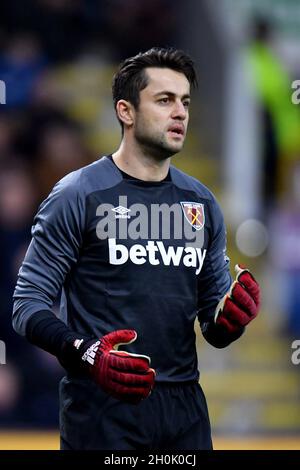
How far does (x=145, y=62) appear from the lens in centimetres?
443

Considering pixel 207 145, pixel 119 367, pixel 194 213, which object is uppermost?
pixel 207 145

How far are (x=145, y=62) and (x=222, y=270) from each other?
0.79m

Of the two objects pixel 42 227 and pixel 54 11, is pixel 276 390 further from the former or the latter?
pixel 42 227

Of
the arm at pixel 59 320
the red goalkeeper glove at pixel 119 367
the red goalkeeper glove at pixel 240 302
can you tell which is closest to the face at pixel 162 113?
the arm at pixel 59 320

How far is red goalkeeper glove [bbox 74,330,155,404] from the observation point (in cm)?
404

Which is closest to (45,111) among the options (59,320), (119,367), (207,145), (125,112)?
(207,145)

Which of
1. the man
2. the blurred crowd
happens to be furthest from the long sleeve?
the blurred crowd

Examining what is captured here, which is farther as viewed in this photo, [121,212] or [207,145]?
[207,145]

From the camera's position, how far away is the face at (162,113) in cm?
436

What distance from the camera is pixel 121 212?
4.37m

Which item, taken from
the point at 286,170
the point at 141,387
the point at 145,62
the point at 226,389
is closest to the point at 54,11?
the point at 286,170

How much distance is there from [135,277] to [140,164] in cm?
42

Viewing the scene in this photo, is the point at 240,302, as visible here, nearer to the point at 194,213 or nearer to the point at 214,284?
the point at 214,284

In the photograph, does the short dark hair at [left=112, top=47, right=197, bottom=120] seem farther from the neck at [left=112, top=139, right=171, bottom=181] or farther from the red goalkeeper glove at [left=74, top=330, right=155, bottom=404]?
the red goalkeeper glove at [left=74, top=330, right=155, bottom=404]
